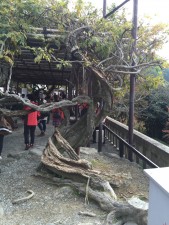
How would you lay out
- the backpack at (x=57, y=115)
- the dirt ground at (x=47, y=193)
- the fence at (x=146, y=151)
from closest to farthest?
the dirt ground at (x=47, y=193)
the fence at (x=146, y=151)
the backpack at (x=57, y=115)

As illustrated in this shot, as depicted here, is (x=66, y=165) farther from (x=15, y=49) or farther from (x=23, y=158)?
(x=15, y=49)

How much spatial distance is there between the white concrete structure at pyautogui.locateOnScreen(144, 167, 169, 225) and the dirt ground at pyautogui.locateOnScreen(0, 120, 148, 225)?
2133 mm

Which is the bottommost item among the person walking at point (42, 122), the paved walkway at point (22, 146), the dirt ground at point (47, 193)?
the paved walkway at point (22, 146)

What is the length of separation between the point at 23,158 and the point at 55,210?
2.72m

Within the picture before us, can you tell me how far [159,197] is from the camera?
158 centimetres

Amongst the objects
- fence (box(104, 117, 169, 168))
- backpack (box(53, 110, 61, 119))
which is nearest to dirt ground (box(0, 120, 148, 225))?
fence (box(104, 117, 169, 168))

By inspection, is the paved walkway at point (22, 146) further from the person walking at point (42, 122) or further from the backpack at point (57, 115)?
the backpack at point (57, 115)

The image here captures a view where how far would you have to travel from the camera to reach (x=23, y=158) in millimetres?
6500

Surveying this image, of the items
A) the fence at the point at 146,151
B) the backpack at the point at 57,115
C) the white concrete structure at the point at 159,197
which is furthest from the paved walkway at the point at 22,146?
the white concrete structure at the point at 159,197

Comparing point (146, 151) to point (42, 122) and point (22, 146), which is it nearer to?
point (22, 146)

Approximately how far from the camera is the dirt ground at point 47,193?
148 inches

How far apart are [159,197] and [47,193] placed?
133 inches

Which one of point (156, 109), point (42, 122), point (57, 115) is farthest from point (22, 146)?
point (156, 109)

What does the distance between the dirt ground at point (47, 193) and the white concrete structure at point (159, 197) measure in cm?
213
